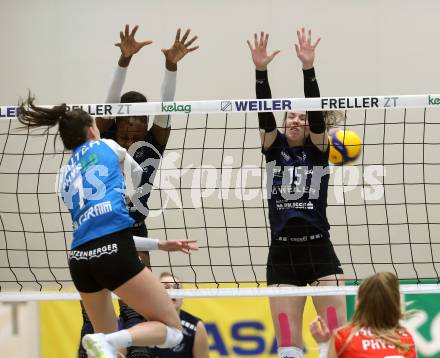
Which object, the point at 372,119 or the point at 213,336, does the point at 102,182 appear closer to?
the point at 213,336

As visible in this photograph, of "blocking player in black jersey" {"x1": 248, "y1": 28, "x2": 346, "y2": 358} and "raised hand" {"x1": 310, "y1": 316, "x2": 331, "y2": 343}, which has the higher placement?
"blocking player in black jersey" {"x1": 248, "y1": 28, "x2": 346, "y2": 358}

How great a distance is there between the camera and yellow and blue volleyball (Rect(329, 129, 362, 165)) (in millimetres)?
6715

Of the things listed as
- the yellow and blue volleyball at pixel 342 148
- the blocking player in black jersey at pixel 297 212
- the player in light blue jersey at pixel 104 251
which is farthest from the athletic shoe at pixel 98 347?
the yellow and blue volleyball at pixel 342 148

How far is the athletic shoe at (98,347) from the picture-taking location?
13.7 ft

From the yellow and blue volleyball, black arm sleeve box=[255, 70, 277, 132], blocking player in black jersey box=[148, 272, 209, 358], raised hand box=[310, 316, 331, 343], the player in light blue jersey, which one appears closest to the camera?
raised hand box=[310, 316, 331, 343]

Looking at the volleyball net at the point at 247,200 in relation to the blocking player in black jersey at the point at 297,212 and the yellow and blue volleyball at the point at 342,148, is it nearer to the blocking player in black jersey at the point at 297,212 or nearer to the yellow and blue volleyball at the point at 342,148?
the yellow and blue volleyball at the point at 342,148

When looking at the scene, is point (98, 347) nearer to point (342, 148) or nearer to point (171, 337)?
point (171, 337)

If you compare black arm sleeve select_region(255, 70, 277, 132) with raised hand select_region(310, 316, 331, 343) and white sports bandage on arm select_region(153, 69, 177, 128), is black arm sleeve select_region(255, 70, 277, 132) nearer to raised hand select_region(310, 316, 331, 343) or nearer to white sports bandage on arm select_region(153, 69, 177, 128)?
white sports bandage on arm select_region(153, 69, 177, 128)

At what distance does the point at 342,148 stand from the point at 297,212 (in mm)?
1269

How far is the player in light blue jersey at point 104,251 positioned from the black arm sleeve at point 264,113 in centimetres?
139

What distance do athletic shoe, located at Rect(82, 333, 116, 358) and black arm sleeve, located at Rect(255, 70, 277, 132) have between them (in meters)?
2.08

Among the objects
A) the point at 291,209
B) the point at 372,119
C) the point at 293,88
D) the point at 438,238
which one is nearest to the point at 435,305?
the point at 438,238

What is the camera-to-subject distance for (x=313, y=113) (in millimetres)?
5758

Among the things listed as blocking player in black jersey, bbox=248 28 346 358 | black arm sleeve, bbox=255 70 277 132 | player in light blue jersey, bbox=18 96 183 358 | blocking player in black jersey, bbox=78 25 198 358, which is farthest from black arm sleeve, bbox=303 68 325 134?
player in light blue jersey, bbox=18 96 183 358
